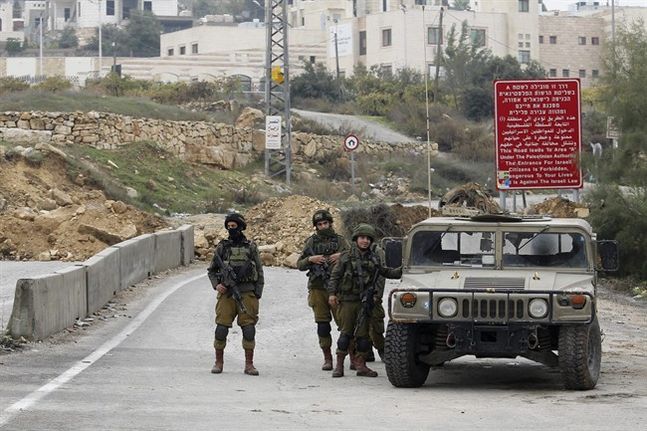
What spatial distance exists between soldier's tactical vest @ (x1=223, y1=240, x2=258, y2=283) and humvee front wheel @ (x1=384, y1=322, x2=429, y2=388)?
189 centimetres

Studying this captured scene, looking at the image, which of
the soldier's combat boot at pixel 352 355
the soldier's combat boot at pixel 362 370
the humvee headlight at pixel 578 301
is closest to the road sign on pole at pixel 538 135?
the soldier's combat boot at pixel 352 355

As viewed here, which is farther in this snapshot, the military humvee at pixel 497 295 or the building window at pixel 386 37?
the building window at pixel 386 37

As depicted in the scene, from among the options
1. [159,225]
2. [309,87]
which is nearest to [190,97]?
[309,87]

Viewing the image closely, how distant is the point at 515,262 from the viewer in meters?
14.9

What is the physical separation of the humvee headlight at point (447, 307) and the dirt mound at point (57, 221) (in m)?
21.6

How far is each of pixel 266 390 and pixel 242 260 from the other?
1.86m

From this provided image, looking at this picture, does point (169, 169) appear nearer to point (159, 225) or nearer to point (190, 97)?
point (159, 225)

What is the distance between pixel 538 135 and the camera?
33.5 metres

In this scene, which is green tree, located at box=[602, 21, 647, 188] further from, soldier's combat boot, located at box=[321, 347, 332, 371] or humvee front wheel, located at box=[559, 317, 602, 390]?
humvee front wheel, located at box=[559, 317, 602, 390]

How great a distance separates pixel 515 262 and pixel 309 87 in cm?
8696

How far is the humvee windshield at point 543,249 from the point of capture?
14.8 metres

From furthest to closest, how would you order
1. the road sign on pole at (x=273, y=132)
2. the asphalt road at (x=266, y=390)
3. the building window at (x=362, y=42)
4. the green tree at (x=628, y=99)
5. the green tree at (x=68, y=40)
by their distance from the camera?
1. the green tree at (x=68, y=40)
2. the building window at (x=362, y=42)
3. the road sign on pole at (x=273, y=132)
4. the green tree at (x=628, y=99)
5. the asphalt road at (x=266, y=390)

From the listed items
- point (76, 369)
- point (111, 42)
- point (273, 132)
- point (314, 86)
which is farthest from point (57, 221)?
point (111, 42)

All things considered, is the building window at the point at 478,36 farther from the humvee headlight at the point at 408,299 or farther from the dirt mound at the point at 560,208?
the humvee headlight at the point at 408,299
